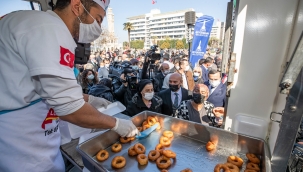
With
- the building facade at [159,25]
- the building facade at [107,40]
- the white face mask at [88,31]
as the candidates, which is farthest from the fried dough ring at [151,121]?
the building facade at [159,25]

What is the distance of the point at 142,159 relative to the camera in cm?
171

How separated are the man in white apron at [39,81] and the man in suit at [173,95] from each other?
2.42 meters

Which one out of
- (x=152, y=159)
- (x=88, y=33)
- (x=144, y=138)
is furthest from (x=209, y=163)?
(x=88, y=33)

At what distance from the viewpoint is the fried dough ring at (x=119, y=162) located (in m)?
1.66

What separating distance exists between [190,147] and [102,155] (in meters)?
1.02

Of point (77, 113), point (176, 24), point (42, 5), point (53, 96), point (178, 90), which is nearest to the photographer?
point (53, 96)

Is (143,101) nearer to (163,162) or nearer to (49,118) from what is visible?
(163,162)

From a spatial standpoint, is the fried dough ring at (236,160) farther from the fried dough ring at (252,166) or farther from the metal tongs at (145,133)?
the metal tongs at (145,133)

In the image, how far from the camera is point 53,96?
3.53 feet

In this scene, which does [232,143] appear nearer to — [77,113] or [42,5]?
[77,113]

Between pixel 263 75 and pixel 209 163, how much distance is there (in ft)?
3.36

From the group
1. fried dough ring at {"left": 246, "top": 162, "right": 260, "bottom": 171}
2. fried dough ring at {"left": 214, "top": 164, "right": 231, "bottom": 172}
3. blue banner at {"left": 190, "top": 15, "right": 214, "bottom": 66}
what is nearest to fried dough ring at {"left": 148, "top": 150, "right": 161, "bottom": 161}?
fried dough ring at {"left": 214, "top": 164, "right": 231, "bottom": 172}

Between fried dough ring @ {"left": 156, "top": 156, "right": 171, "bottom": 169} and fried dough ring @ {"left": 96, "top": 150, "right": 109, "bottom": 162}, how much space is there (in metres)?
0.58

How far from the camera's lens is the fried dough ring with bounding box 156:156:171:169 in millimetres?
1645
